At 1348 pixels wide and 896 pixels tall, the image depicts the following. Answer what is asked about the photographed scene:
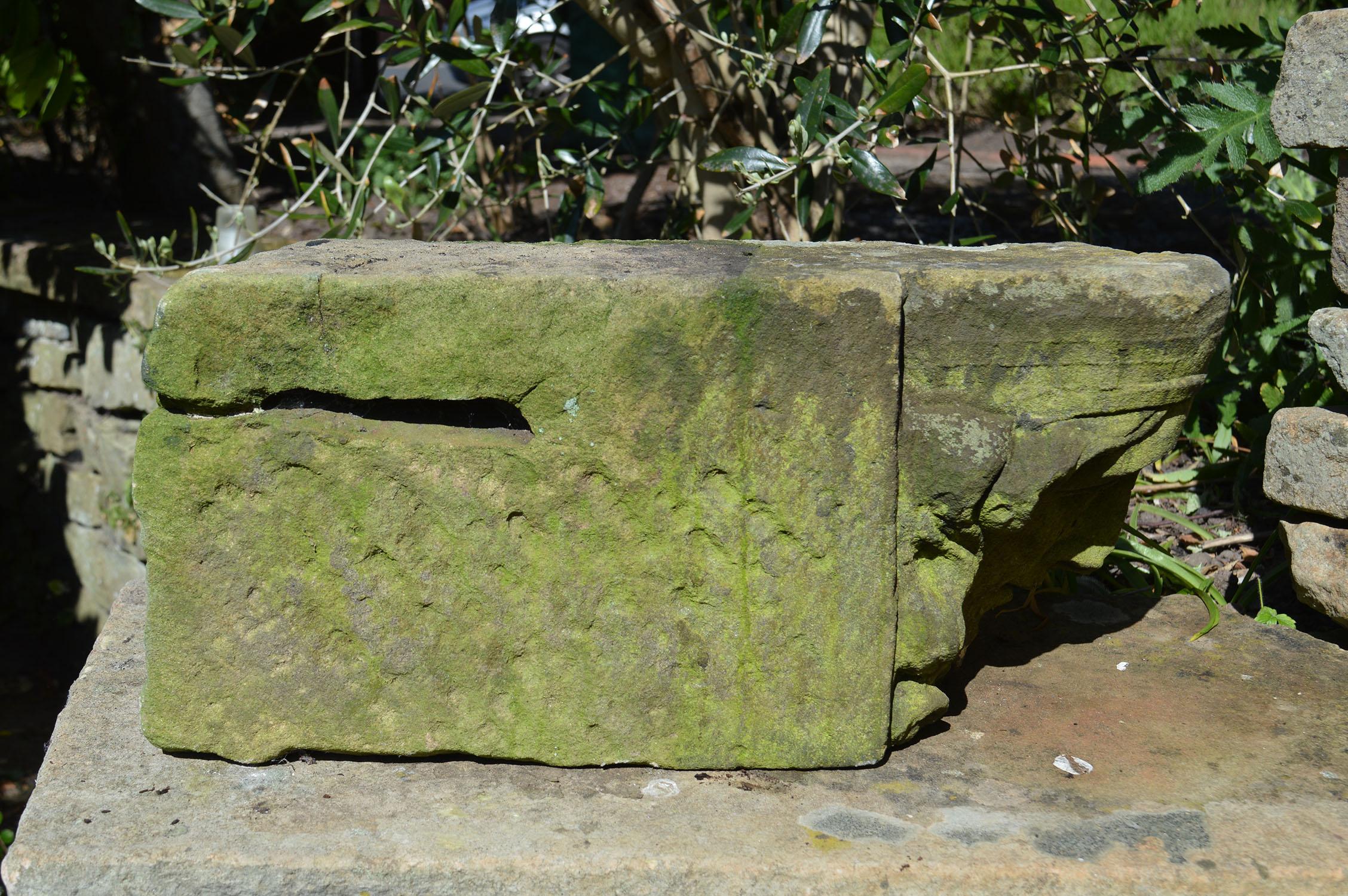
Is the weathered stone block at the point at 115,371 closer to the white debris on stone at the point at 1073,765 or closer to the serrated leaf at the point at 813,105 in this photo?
the serrated leaf at the point at 813,105

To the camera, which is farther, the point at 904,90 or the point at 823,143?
the point at 823,143

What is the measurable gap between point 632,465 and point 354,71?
6531 millimetres

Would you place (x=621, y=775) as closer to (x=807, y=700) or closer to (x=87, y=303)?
(x=807, y=700)

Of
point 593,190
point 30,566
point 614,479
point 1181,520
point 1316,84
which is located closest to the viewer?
point 614,479

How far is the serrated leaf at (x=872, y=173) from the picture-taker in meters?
2.65

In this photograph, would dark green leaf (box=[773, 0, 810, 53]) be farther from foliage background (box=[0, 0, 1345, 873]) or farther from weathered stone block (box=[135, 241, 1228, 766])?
weathered stone block (box=[135, 241, 1228, 766])

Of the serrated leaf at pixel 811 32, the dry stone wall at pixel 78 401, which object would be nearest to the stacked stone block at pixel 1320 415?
the serrated leaf at pixel 811 32

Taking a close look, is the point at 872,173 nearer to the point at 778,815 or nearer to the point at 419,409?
the point at 419,409

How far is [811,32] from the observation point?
9.12 ft

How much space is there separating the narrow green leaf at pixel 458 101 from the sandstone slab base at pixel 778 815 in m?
1.60

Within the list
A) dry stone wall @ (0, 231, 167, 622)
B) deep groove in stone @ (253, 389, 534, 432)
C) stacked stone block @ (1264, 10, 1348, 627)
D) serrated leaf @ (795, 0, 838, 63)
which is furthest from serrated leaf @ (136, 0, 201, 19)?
stacked stone block @ (1264, 10, 1348, 627)

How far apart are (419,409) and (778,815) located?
2.78ft

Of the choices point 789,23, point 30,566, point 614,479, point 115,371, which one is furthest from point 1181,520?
point 30,566

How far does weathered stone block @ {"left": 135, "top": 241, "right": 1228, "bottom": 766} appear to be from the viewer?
73.8 inches
